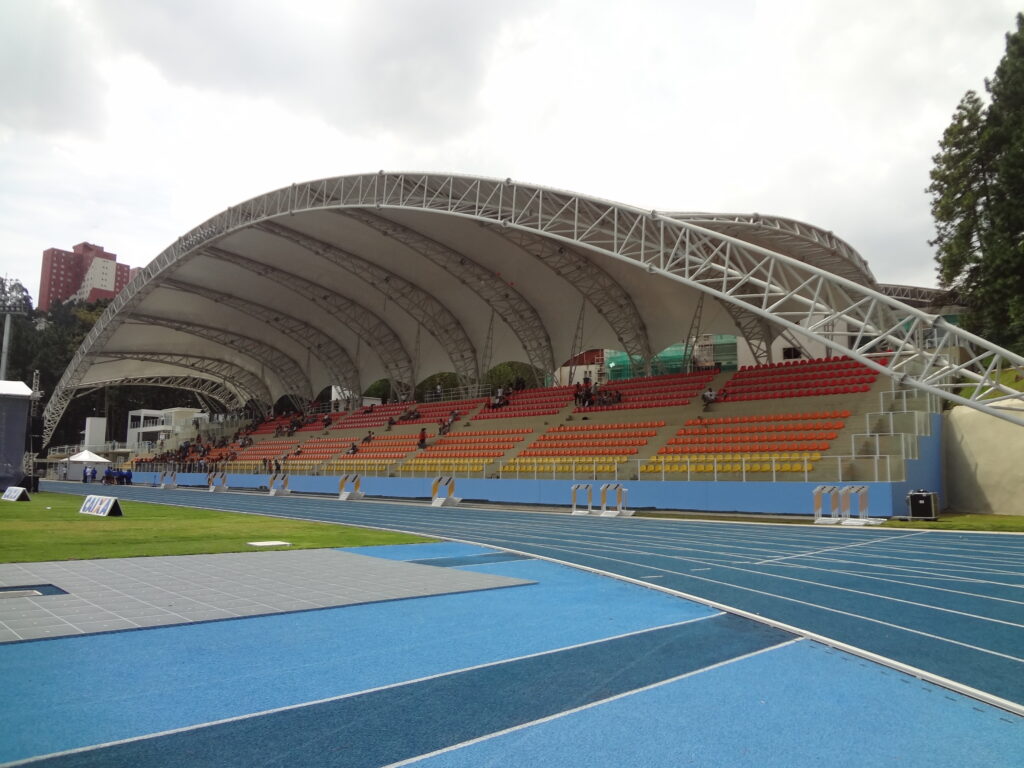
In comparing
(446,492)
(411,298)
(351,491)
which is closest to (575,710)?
(446,492)

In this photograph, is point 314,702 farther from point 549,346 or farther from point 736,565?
point 549,346

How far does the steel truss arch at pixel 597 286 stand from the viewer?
100ft

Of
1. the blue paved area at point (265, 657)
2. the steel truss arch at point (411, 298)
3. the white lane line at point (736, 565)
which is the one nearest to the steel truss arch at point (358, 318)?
the steel truss arch at point (411, 298)

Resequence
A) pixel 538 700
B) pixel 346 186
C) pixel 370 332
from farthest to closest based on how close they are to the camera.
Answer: pixel 370 332 → pixel 346 186 → pixel 538 700

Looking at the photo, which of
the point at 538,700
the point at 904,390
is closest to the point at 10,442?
the point at 538,700

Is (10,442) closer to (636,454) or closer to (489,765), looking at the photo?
(636,454)

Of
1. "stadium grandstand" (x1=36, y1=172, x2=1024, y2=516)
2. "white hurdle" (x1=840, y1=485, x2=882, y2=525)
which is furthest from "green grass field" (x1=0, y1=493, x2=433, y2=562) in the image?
"white hurdle" (x1=840, y1=485, x2=882, y2=525)

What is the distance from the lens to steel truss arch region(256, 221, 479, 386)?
3350cm

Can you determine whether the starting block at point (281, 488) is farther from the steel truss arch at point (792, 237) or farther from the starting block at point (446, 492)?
the steel truss arch at point (792, 237)

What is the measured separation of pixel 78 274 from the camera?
399 ft

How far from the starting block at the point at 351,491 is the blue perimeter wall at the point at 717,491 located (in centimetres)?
193

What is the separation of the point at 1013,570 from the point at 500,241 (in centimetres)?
2517

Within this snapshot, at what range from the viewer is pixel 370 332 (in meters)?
44.8

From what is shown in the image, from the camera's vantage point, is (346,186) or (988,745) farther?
(346,186)
